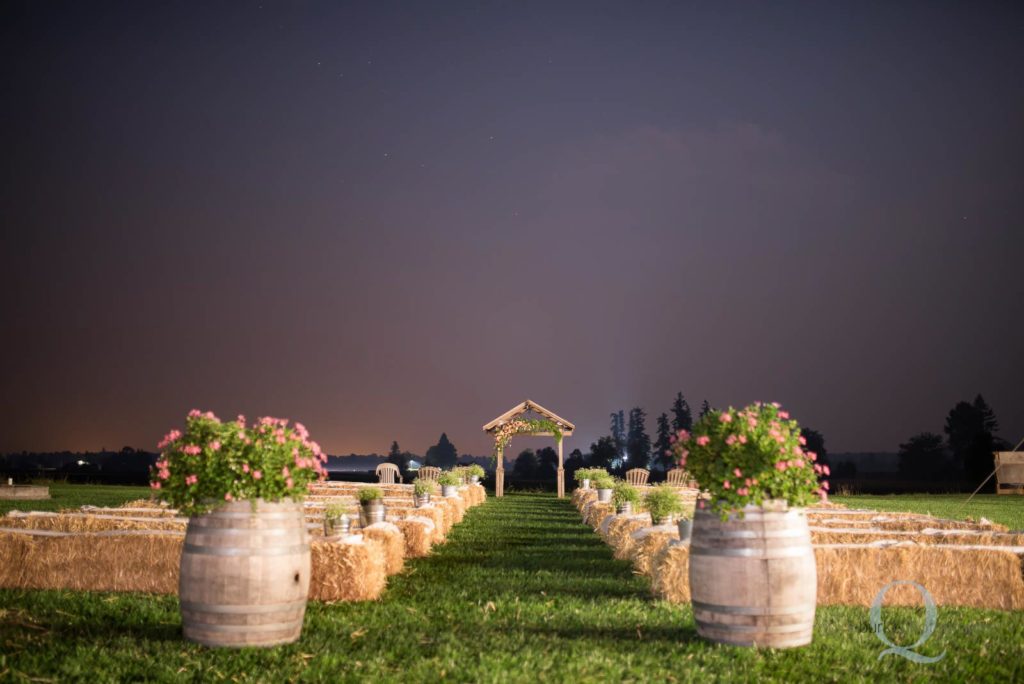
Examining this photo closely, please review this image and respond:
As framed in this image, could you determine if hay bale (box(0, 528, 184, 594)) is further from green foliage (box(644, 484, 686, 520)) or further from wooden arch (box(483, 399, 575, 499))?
wooden arch (box(483, 399, 575, 499))

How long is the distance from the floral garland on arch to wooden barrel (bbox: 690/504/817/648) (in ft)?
88.5

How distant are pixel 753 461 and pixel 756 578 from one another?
80 centimetres

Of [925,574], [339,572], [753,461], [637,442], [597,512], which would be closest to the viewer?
[753,461]

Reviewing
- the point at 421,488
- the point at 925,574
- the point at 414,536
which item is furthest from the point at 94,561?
the point at 925,574

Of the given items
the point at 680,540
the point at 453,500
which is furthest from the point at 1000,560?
the point at 453,500

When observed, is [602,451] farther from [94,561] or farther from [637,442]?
[94,561]

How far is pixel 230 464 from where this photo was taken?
6.00 meters

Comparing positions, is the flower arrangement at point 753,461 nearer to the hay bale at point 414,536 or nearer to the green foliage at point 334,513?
the green foliage at point 334,513

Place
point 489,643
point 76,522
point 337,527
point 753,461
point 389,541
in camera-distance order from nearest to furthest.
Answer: point 753,461, point 489,643, point 337,527, point 389,541, point 76,522

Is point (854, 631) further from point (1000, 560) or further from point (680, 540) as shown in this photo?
point (1000, 560)

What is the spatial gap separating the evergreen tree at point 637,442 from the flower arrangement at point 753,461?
347ft

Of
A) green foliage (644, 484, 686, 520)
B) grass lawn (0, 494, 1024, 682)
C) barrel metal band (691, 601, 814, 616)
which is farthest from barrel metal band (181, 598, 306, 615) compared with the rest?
green foliage (644, 484, 686, 520)

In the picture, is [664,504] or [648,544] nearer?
[648,544]
